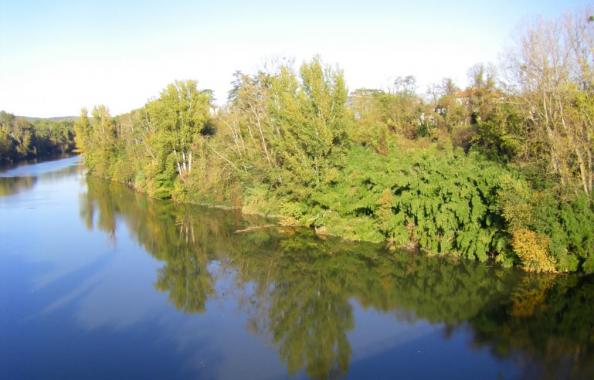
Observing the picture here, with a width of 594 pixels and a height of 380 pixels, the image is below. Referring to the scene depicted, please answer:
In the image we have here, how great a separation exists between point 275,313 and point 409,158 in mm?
12226

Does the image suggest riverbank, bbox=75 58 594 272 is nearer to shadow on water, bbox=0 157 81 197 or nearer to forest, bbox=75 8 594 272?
forest, bbox=75 8 594 272

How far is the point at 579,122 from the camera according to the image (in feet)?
61.1

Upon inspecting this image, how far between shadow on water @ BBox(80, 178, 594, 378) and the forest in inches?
53.4

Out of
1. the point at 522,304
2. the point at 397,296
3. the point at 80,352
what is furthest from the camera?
the point at 397,296

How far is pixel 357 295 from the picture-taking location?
17.8 metres

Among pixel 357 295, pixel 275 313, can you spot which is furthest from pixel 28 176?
pixel 357 295

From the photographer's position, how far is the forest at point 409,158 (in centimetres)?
1816

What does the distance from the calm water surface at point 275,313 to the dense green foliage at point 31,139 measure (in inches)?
2614

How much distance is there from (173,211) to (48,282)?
634 inches

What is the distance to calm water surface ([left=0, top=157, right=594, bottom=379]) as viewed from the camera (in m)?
12.9

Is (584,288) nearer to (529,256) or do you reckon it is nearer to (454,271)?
(529,256)

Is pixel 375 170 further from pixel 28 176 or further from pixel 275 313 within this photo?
pixel 28 176

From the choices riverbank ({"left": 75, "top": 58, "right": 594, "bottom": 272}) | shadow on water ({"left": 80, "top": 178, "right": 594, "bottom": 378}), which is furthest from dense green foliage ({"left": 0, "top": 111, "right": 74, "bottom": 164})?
shadow on water ({"left": 80, "top": 178, "right": 594, "bottom": 378})

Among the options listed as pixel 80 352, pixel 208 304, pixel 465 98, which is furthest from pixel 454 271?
pixel 465 98
